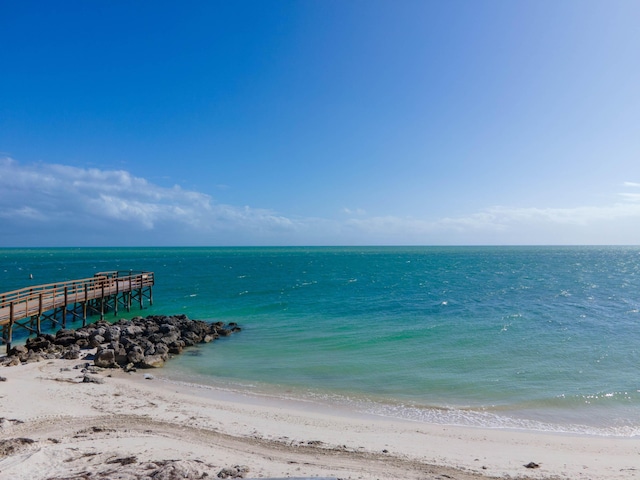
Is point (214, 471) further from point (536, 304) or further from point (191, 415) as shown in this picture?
point (536, 304)

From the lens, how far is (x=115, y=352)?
18406 millimetres

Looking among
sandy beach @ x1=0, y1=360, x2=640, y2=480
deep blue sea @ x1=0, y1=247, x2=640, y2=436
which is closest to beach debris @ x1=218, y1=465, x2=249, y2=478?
sandy beach @ x1=0, y1=360, x2=640, y2=480

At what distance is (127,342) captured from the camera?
21.2 meters

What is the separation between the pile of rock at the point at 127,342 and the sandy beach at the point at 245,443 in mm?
3902

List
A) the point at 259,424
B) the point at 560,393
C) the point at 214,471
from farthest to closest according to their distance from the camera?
the point at 560,393 → the point at 259,424 → the point at 214,471

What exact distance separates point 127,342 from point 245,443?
13.8 metres

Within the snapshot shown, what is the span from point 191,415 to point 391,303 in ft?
89.8

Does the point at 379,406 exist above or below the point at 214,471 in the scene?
below

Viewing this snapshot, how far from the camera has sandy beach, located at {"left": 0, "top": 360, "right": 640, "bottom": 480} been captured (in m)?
8.57

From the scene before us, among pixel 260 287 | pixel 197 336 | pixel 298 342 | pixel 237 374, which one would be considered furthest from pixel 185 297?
pixel 237 374

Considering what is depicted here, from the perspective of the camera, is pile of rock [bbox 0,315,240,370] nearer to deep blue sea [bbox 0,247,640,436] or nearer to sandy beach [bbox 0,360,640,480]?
deep blue sea [bbox 0,247,640,436]

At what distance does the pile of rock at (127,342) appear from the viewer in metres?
18.1

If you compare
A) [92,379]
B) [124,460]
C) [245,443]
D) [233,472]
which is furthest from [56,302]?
[233,472]

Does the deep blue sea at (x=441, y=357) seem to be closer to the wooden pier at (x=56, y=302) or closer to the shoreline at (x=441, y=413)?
the shoreline at (x=441, y=413)
